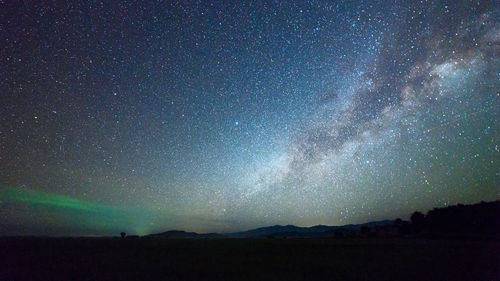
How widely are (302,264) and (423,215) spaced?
67137 millimetres

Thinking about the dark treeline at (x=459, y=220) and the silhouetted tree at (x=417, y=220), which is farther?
the silhouetted tree at (x=417, y=220)

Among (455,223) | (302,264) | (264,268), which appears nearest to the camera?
(264,268)

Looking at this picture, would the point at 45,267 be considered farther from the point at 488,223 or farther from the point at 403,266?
the point at 488,223

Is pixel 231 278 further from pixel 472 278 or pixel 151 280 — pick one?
pixel 472 278

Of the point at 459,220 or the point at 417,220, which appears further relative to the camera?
the point at 417,220

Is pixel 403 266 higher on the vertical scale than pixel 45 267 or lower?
lower

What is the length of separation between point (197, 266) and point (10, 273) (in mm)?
11579

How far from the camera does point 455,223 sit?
2514 inches

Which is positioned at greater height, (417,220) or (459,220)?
(417,220)

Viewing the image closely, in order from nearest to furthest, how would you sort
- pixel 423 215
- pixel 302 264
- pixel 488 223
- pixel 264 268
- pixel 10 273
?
pixel 10 273 → pixel 264 268 → pixel 302 264 → pixel 488 223 → pixel 423 215

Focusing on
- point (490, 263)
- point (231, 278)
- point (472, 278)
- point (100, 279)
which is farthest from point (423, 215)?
point (100, 279)

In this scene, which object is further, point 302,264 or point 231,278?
point 302,264

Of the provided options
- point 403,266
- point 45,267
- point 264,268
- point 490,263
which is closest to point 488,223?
point 490,263

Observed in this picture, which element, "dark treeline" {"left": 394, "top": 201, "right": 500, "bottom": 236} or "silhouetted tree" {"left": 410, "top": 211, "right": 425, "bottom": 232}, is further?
"silhouetted tree" {"left": 410, "top": 211, "right": 425, "bottom": 232}
